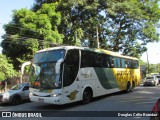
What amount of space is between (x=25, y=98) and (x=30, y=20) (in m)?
14.8

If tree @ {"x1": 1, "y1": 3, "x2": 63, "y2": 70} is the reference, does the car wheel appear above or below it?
below

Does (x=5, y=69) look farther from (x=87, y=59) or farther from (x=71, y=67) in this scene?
(x=71, y=67)

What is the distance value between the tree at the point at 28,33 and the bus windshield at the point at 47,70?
1551cm

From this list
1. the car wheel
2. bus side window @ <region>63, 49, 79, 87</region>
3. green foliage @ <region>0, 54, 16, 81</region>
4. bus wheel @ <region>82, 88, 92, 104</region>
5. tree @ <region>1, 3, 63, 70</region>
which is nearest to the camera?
bus side window @ <region>63, 49, 79, 87</region>

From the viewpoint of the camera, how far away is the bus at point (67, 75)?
485 inches

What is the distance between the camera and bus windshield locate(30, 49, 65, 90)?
12.3m

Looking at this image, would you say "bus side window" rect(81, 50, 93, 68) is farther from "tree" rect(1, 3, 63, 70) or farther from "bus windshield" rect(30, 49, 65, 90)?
"tree" rect(1, 3, 63, 70)

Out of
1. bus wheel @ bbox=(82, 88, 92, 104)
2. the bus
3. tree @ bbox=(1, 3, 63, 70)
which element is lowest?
bus wheel @ bbox=(82, 88, 92, 104)

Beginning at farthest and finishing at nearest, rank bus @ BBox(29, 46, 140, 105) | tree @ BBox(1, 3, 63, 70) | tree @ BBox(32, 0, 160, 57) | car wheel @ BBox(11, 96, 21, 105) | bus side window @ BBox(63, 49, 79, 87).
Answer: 1. tree @ BBox(32, 0, 160, 57)
2. tree @ BBox(1, 3, 63, 70)
3. car wheel @ BBox(11, 96, 21, 105)
4. bus side window @ BBox(63, 49, 79, 87)
5. bus @ BBox(29, 46, 140, 105)

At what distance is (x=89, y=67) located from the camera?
1506cm

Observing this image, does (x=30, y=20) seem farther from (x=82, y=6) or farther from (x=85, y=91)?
(x=85, y=91)

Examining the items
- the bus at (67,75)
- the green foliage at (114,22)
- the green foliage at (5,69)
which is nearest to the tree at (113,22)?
the green foliage at (114,22)

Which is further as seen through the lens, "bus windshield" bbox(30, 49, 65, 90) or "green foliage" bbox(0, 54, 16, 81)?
"green foliage" bbox(0, 54, 16, 81)

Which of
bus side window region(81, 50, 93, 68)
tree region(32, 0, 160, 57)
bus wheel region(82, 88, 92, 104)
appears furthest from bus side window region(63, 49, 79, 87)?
tree region(32, 0, 160, 57)
